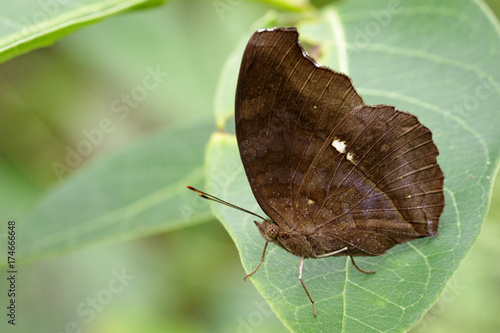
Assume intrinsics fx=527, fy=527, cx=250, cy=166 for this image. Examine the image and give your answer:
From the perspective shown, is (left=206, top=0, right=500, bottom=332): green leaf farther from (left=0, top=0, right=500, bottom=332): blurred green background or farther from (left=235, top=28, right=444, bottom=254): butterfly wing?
(left=0, top=0, right=500, bottom=332): blurred green background

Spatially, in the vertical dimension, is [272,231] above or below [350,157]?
below

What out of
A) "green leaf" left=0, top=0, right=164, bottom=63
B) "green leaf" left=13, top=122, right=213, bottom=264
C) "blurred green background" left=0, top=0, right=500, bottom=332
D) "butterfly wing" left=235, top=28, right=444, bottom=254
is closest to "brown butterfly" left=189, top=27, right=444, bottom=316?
"butterfly wing" left=235, top=28, right=444, bottom=254

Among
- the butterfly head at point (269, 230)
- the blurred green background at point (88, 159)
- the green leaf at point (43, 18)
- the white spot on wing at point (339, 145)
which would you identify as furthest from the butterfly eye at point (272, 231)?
the blurred green background at point (88, 159)

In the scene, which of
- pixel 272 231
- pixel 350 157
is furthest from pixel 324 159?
pixel 272 231

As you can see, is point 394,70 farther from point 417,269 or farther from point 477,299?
point 477,299

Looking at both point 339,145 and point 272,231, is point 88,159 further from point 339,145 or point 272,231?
point 339,145

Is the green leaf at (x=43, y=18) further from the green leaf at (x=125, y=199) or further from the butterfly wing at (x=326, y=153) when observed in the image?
the green leaf at (x=125, y=199)
